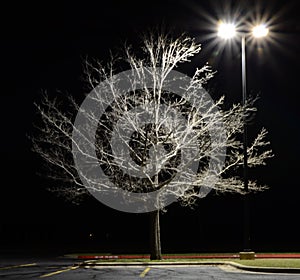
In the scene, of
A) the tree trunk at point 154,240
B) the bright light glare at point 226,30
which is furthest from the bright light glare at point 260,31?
the tree trunk at point 154,240

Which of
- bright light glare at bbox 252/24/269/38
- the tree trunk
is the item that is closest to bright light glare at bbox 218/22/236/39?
bright light glare at bbox 252/24/269/38

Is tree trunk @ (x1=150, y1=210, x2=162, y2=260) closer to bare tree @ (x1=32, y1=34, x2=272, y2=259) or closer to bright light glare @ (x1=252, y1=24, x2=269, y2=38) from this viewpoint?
bare tree @ (x1=32, y1=34, x2=272, y2=259)

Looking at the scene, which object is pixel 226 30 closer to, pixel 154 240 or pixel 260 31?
pixel 260 31

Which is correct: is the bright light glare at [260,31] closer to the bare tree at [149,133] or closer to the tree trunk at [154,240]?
the bare tree at [149,133]

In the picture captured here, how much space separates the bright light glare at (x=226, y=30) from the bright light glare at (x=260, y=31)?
0.79 m

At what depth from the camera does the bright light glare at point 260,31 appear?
56.7 feet

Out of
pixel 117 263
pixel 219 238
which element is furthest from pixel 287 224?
pixel 117 263

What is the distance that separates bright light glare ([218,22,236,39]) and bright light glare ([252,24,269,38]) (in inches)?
31.3

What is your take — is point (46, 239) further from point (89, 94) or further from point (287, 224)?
point (89, 94)

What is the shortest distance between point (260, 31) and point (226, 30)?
1.28 m

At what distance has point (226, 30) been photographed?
17359mm

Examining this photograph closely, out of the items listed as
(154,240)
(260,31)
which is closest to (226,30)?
(260,31)

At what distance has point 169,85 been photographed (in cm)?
2016

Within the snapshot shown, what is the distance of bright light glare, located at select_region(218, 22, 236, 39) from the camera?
1728cm
